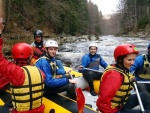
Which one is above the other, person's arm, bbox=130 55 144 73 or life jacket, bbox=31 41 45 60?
life jacket, bbox=31 41 45 60

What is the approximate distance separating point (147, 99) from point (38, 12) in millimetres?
23985

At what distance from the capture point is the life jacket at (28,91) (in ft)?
8.76

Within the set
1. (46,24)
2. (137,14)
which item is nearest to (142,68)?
(46,24)

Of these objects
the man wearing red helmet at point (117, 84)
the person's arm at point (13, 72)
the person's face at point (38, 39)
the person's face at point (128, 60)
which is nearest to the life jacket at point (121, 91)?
the man wearing red helmet at point (117, 84)

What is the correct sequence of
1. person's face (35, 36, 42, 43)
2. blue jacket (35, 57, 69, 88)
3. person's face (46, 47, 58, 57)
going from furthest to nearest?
1. person's face (35, 36, 42, 43)
2. person's face (46, 47, 58, 57)
3. blue jacket (35, 57, 69, 88)

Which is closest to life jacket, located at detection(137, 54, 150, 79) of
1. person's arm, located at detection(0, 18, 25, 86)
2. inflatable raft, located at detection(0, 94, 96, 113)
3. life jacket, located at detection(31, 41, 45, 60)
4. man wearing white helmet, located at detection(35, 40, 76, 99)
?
man wearing white helmet, located at detection(35, 40, 76, 99)

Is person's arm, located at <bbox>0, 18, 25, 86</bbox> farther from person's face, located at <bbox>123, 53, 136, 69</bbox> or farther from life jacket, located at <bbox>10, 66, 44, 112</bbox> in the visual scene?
person's face, located at <bbox>123, 53, 136, 69</bbox>

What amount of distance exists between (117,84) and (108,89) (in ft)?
0.40

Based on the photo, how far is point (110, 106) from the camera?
275cm

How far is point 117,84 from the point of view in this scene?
2.65 metres

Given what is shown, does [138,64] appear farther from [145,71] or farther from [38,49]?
[38,49]

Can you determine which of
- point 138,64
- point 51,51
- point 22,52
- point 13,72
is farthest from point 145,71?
point 13,72

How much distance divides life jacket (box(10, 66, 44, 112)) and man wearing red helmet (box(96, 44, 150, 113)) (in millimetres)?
743

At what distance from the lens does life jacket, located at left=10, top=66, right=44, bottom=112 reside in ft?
8.76
